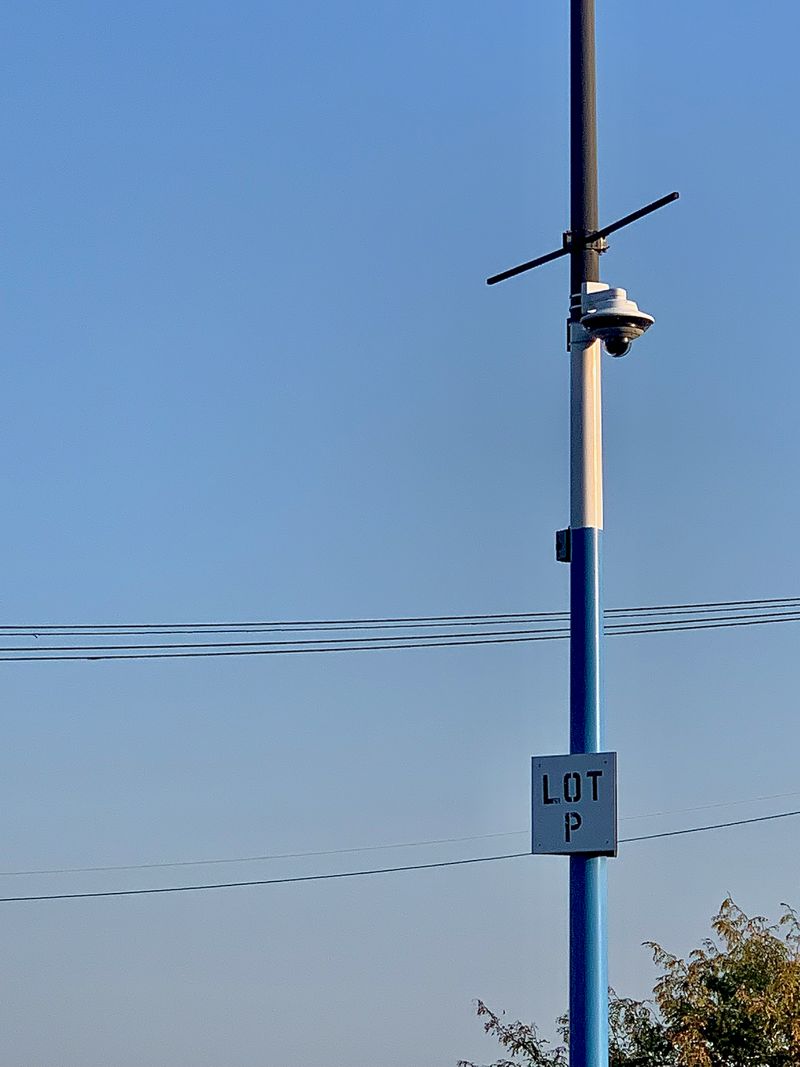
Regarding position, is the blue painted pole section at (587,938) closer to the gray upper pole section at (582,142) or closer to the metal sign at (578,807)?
the metal sign at (578,807)

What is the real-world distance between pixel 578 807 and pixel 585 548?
138 centimetres

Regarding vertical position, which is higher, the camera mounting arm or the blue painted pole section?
the camera mounting arm

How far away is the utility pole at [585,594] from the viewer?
29.9 ft

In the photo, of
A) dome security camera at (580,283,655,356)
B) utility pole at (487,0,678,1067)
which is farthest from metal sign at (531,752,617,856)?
dome security camera at (580,283,655,356)

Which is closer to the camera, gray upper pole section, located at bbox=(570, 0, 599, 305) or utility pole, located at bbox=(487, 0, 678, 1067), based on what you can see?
utility pole, located at bbox=(487, 0, 678, 1067)

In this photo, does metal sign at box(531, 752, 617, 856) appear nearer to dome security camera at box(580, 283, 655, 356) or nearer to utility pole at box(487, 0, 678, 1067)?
utility pole at box(487, 0, 678, 1067)

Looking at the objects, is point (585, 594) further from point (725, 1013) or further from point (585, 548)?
point (725, 1013)

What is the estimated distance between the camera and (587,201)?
10266mm

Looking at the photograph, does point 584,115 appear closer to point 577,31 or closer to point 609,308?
point 577,31

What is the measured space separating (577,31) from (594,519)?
9.38 feet

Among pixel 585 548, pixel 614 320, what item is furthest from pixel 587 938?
pixel 614 320

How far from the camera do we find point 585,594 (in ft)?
31.8

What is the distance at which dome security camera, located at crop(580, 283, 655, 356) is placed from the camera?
9695 mm

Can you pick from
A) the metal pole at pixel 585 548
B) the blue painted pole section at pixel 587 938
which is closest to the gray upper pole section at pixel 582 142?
the metal pole at pixel 585 548
